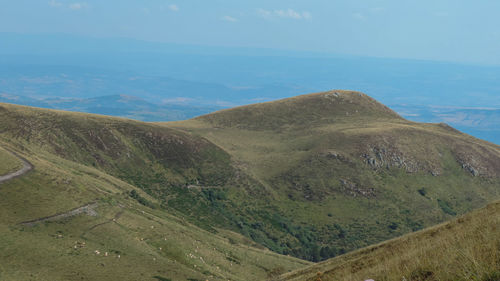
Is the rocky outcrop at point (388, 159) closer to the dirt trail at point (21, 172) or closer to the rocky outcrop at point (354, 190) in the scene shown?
the rocky outcrop at point (354, 190)

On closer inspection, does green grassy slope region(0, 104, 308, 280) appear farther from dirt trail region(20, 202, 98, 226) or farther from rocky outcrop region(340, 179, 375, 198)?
rocky outcrop region(340, 179, 375, 198)

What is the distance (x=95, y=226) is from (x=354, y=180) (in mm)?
110589

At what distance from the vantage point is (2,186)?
60.1m

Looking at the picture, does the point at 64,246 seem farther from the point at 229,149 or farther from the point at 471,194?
the point at 471,194

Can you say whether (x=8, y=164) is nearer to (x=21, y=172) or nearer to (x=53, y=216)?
(x=21, y=172)

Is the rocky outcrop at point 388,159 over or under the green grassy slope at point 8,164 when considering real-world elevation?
under

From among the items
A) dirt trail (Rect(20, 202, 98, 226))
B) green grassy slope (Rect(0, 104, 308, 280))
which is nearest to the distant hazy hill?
green grassy slope (Rect(0, 104, 308, 280))

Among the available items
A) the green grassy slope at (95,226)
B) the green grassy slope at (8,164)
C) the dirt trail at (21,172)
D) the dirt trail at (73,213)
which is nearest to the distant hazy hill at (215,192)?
the green grassy slope at (95,226)

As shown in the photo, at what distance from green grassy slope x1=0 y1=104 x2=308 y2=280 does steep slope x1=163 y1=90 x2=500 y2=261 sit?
28.7 meters

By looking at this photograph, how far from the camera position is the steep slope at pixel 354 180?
125 metres

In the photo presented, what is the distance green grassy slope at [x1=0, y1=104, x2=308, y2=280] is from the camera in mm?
47156

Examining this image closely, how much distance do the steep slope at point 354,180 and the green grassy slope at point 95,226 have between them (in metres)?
28.7

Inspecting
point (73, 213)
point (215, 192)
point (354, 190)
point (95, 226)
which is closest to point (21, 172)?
point (73, 213)

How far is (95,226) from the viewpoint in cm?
5962
